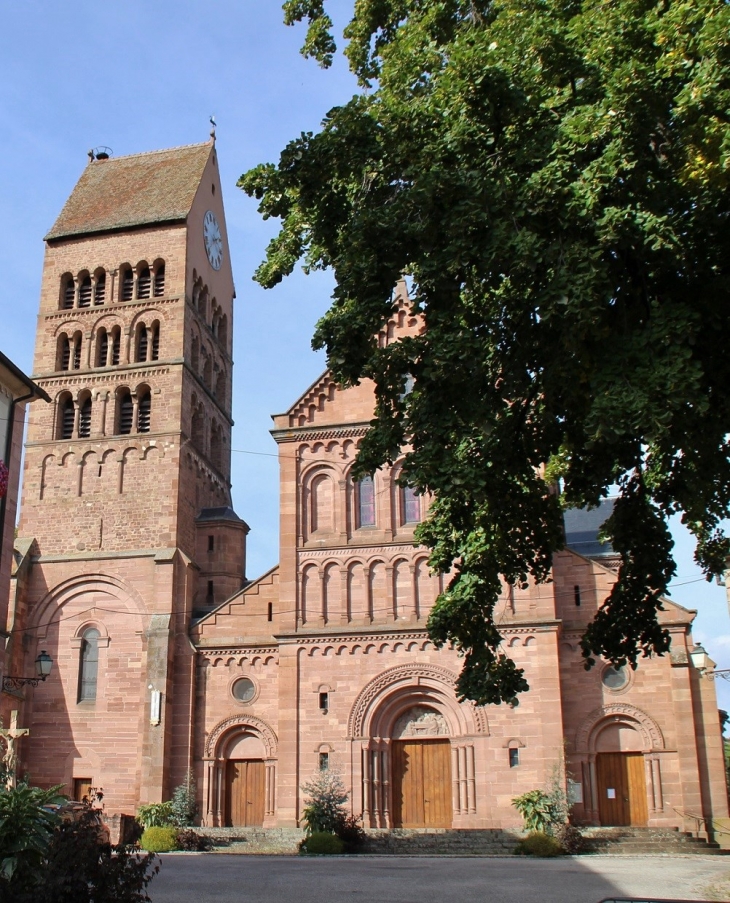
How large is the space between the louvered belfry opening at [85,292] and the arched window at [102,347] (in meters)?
1.44

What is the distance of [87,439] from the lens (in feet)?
125

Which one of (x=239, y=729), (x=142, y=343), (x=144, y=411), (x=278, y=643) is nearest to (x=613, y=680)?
(x=278, y=643)

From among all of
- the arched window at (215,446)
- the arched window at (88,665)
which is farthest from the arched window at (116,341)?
the arched window at (88,665)

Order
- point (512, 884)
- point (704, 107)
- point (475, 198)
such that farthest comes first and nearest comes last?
point (512, 884), point (475, 198), point (704, 107)

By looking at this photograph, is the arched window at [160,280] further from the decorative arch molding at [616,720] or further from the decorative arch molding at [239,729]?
the decorative arch molding at [616,720]

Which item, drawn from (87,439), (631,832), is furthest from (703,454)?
(87,439)

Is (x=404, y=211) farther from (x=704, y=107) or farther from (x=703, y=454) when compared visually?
(x=703, y=454)

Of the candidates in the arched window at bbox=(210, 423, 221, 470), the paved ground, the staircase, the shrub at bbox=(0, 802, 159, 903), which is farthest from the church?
the shrub at bbox=(0, 802, 159, 903)

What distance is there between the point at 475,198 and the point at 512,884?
38.8 feet

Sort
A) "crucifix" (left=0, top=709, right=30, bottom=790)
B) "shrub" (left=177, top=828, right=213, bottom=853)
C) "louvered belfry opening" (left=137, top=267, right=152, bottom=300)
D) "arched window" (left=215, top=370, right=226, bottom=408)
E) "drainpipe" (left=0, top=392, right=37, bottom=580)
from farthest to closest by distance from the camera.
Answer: "arched window" (left=215, top=370, right=226, bottom=408) < "louvered belfry opening" (left=137, top=267, right=152, bottom=300) < "shrub" (left=177, top=828, right=213, bottom=853) < "drainpipe" (left=0, top=392, right=37, bottom=580) < "crucifix" (left=0, top=709, right=30, bottom=790)

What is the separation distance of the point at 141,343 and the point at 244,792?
1726cm

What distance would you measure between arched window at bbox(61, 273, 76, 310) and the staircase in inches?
1072

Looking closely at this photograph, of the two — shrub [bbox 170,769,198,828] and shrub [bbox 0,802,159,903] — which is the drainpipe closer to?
shrub [bbox 170,769,198,828]

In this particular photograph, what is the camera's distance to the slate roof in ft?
124
